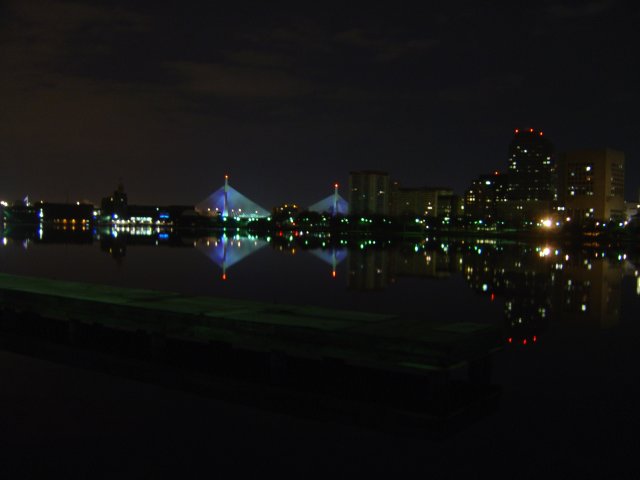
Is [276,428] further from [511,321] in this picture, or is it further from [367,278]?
[367,278]

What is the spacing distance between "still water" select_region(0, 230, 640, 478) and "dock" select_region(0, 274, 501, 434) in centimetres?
79

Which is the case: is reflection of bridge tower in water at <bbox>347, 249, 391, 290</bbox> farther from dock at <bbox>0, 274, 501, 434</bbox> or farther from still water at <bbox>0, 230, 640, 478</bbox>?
dock at <bbox>0, 274, 501, 434</bbox>

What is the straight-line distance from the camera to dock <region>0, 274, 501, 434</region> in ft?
29.1

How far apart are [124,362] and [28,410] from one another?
258cm

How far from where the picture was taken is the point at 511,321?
17422 mm

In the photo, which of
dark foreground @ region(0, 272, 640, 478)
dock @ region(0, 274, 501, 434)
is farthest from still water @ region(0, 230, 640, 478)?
dock @ region(0, 274, 501, 434)

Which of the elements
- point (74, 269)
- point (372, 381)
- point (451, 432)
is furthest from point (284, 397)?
point (74, 269)

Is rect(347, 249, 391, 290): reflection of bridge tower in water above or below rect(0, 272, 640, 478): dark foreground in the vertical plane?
above

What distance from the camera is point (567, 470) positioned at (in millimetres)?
7180

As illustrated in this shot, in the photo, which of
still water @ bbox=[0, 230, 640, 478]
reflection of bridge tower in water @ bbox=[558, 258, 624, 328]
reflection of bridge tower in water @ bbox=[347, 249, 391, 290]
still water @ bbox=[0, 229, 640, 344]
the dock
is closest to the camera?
still water @ bbox=[0, 230, 640, 478]

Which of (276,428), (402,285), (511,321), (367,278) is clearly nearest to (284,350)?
(276,428)

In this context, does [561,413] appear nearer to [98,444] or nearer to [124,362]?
[98,444]

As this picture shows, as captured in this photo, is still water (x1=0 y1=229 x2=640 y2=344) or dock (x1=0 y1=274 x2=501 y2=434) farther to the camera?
still water (x1=0 y1=229 x2=640 y2=344)

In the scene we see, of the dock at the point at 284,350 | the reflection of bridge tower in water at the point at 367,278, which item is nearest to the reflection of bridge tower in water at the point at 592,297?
the reflection of bridge tower in water at the point at 367,278
